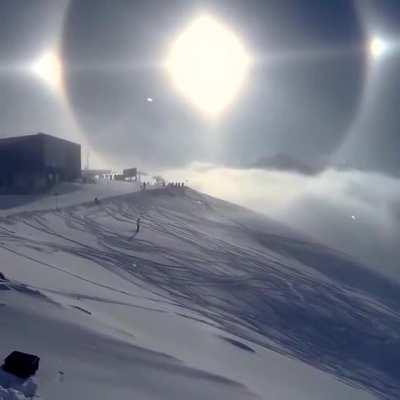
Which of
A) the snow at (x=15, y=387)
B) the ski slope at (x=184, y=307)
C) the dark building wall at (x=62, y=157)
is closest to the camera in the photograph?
the snow at (x=15, y=387)

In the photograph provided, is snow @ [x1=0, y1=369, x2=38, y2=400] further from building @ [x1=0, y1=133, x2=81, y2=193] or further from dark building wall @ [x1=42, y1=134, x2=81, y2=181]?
dark building wall @ [x1=42, y1=134, x2=81, y2=181]

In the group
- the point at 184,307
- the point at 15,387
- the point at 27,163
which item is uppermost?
the point at 27,163

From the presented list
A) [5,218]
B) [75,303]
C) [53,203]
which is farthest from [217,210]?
[75,303]

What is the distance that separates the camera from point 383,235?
11756 cm

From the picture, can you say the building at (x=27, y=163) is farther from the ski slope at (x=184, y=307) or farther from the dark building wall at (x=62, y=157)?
the ski slope at (x=184, y=307)

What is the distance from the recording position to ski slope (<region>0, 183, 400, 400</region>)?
34.6ft

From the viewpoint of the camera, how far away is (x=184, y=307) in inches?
834

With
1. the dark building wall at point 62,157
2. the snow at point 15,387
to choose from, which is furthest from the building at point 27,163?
the snow at point 15,387

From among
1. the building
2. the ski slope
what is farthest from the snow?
the building

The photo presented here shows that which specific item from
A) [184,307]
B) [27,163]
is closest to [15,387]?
[184,307]

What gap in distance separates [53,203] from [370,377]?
28594 mm

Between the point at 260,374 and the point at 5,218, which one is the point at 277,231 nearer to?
the point at 5,218

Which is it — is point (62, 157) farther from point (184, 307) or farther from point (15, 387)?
point (15, 387)

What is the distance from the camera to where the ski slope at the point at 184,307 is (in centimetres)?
1054
